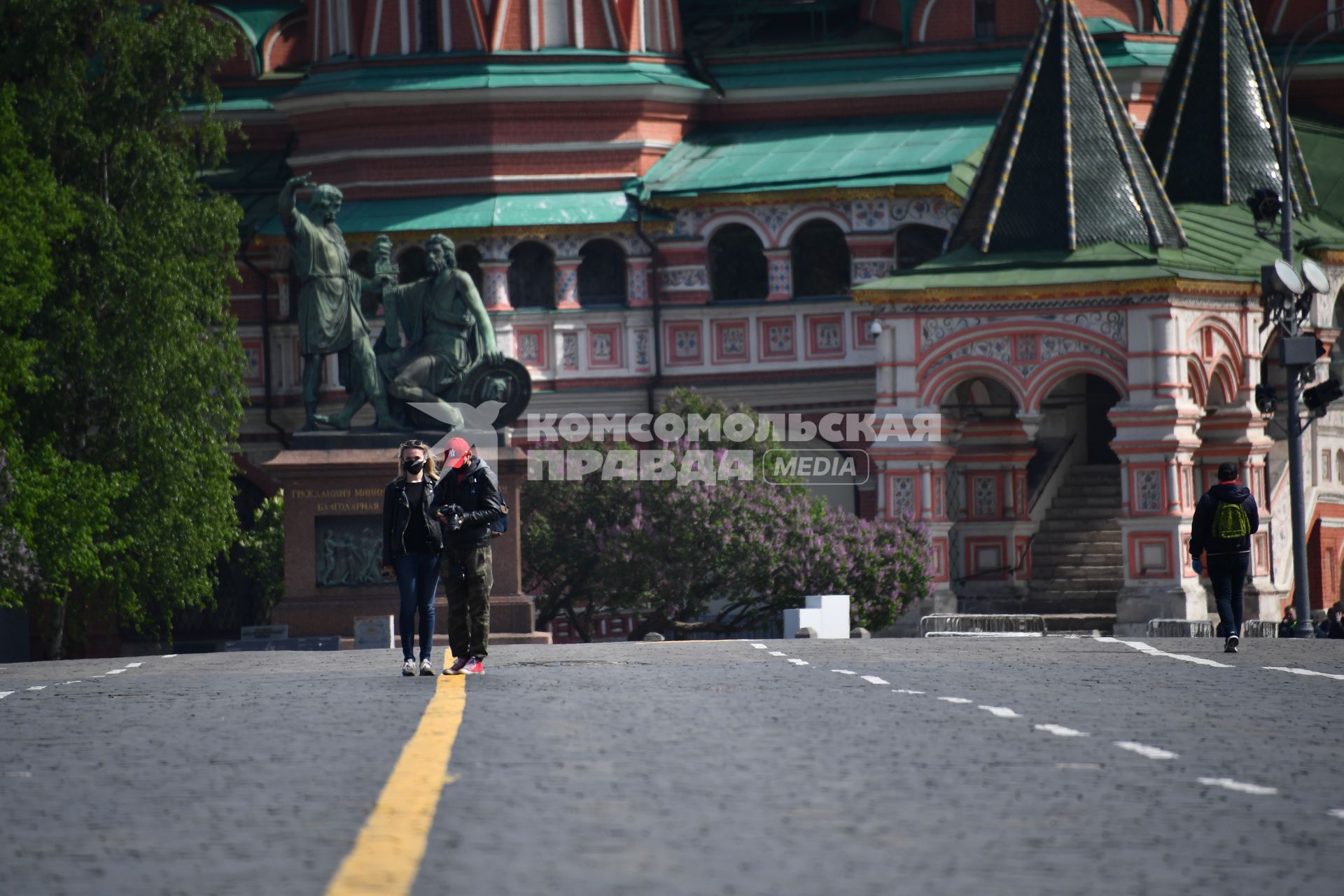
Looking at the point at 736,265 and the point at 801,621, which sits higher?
the point at 736,265

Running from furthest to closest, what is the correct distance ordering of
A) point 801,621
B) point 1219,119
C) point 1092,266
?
point 1219,119 < point 1092,266 < point 801,621

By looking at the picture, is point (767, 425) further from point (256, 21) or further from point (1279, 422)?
point (256, 21)

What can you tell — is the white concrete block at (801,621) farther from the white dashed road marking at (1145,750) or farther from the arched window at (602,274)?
the white dashed road marking at (1145,750)

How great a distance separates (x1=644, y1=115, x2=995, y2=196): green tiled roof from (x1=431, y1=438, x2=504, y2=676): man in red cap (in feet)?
82.6

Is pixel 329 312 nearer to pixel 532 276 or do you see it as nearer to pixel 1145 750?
pixel 532 276

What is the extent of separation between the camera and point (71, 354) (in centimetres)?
3641

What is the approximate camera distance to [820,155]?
46.3 meters

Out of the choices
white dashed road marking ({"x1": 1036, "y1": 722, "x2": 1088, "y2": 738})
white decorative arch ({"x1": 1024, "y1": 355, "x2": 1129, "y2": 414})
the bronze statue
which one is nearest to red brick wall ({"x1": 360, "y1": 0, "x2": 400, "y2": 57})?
the bronze statue

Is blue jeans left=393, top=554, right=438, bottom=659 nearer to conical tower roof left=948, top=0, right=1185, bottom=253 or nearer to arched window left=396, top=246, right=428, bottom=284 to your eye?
conical tower roof left=948, top=0, right=1185, bottom=253

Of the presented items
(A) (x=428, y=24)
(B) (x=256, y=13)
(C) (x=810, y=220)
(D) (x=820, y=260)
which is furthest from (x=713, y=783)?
(B) (x=256, y=13)

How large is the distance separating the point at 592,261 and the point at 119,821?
36.3 metres

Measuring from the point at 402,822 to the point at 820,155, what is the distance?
120 ft

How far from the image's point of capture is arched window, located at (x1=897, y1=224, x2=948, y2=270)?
147 feet

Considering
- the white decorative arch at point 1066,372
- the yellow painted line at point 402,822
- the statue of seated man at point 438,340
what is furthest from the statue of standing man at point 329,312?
the yellow painted line at point 402,822
